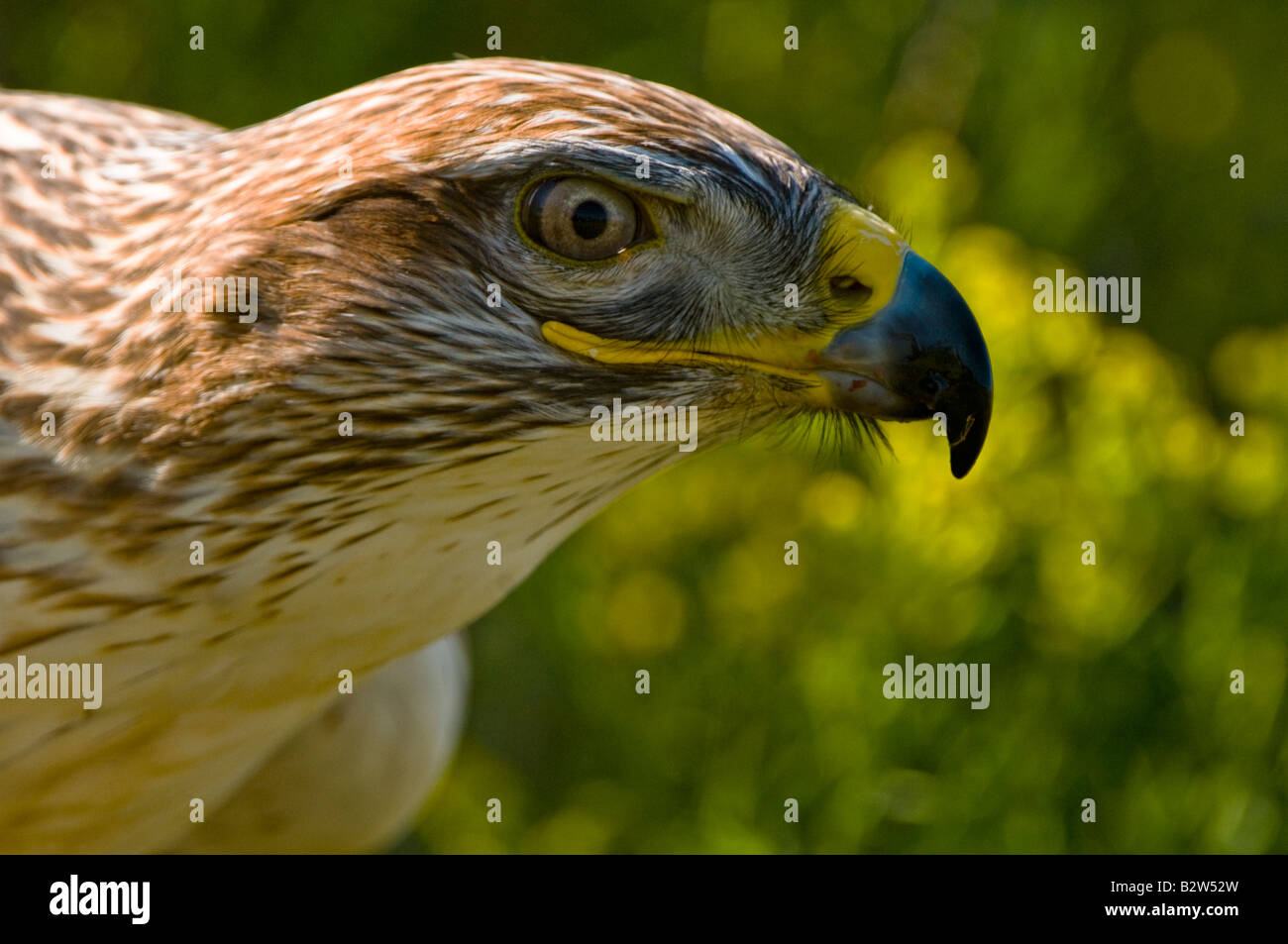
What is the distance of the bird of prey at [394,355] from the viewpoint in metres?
1.65

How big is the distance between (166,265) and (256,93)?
2079 mm

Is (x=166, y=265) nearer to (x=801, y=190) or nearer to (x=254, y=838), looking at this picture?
(x=801, y=190)

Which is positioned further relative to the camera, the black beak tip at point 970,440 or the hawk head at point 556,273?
the black beak tip at point 970,440

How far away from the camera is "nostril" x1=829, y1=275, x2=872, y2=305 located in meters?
1.74

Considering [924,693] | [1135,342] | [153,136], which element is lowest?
[924,693]

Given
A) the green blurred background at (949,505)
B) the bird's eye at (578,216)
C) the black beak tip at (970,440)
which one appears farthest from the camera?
the green blurred background at (949,505)

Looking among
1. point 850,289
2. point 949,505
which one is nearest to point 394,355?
point 850,289

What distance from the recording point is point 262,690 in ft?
6.31

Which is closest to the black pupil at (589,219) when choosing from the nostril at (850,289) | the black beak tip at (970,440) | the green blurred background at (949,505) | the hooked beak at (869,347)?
the hooked beak at (869,347)

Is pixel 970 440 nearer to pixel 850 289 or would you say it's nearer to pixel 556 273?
pixel 850 289

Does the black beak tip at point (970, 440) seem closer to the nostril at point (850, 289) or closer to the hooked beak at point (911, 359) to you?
the hooked beak at point (911, 359)

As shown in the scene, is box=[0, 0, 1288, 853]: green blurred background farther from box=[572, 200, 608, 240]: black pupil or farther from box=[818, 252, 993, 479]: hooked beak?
box=[572, 200, 608, 240]: black pupil

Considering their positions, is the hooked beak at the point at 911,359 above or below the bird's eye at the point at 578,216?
below
